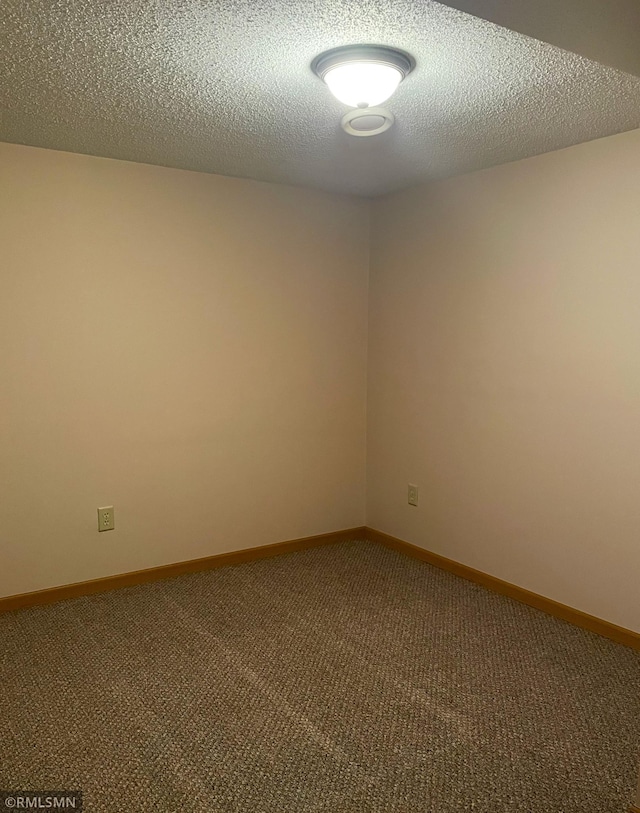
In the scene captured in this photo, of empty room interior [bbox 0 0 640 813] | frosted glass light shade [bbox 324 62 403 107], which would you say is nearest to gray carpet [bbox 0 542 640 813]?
empty room interior [bbox 0 0 640 813]

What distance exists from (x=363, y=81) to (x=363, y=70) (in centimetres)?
4

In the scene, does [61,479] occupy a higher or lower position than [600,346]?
lower

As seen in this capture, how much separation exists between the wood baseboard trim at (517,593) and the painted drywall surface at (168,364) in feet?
1.39

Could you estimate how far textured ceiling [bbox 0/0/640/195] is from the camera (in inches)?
71.5

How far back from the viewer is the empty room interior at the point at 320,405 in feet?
6.56

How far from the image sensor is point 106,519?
342 centimetres

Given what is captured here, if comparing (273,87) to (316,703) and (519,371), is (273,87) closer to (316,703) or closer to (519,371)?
(519,371)

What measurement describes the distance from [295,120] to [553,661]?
7.87ft

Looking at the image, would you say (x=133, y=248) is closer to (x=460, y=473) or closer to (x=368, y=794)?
(x=460, y=473)

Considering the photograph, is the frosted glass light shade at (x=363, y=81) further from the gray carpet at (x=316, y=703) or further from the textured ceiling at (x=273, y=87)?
the gray carpet at (x=316, y=703)

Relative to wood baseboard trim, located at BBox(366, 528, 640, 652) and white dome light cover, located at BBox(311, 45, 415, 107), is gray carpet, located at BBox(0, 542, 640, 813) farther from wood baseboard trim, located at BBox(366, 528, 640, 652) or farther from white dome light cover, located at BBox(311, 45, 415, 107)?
white dome light cover, located at BBox(311, 45, 415, 107)

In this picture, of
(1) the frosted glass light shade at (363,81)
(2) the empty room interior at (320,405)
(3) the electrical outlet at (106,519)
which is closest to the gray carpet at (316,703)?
(2) the empty room interior at (320,405)

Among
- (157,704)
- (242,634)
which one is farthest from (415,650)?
(157,704)

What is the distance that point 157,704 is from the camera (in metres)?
2.38
